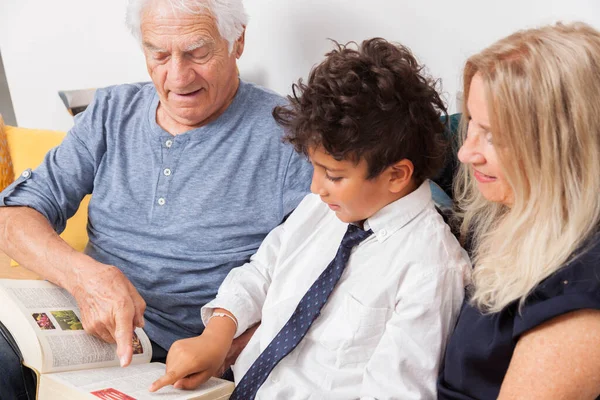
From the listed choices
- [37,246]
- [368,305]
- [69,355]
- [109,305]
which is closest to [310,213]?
[368,305]

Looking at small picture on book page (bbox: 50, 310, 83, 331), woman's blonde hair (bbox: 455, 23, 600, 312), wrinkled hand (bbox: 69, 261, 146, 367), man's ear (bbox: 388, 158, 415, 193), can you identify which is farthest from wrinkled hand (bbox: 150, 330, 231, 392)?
woman's blonde hair (bbox: 455, 23, 600, 312)

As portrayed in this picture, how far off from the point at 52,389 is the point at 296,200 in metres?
0.67

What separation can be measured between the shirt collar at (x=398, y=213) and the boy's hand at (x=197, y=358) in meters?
0.39

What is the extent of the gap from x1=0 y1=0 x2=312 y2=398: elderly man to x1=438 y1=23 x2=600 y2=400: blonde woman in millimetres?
661

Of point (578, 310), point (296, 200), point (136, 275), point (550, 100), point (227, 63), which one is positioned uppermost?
point (550, 100)

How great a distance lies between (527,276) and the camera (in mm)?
1071

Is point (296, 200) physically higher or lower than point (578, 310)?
lower

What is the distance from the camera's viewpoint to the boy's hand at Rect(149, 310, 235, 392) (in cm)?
136

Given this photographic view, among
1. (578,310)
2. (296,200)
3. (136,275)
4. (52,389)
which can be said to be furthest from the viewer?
(136,275)

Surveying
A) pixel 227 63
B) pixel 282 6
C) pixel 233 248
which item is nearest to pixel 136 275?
pixel 233 248

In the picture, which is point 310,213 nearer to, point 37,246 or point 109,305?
point 109,305

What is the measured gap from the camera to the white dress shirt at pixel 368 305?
1.24 metres

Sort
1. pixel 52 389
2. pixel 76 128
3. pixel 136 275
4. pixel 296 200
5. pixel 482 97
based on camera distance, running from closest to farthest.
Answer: pixel 482 97, pixel 52 389, pixel 296 200, pixel 136 275, pixel 76 128

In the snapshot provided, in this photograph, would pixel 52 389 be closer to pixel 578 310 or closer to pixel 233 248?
pixel 233 248
